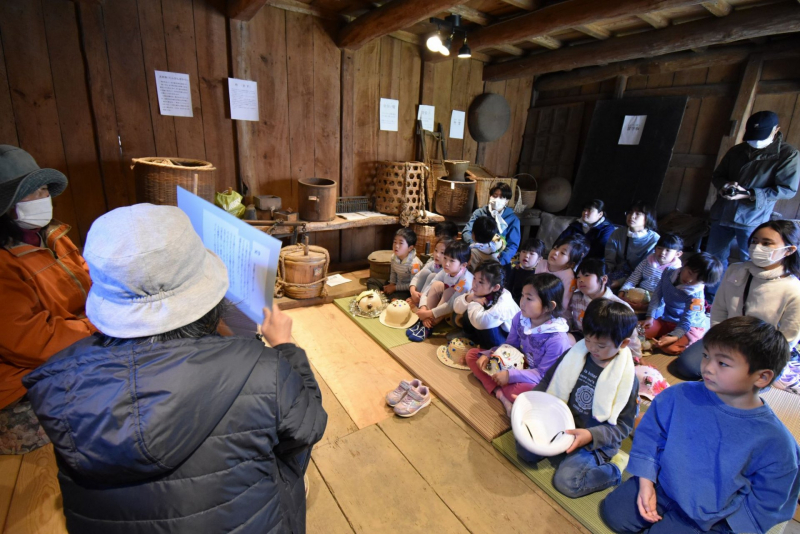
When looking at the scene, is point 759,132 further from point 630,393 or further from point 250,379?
point 250,379

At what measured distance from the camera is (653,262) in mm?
3014

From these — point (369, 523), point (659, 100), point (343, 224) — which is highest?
point (659, 100)

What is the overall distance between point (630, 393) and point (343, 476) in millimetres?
1318

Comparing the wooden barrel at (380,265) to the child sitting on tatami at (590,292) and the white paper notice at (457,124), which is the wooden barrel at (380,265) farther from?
A: the white paper notice at (457,124)

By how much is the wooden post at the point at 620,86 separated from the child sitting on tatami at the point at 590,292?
3154 mm

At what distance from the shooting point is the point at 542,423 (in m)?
1.77

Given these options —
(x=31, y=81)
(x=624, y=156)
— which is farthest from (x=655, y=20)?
(x=31, y=81)

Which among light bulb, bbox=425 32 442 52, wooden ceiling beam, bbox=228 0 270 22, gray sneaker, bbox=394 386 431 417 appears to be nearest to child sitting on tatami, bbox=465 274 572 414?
gray sneaker, bbox=394 386 431 417

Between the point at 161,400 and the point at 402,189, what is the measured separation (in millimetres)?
3593

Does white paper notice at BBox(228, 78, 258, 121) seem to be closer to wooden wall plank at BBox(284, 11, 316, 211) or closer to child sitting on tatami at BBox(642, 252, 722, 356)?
wooden wall plank at BBox(284, 11, 316, 211)

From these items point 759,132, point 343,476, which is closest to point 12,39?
point 343,476

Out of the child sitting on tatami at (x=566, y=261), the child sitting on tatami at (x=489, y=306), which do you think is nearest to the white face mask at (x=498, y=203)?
the child sitting on tatami at (x=566, y=261)

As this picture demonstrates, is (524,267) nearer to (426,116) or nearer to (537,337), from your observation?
(537,337)

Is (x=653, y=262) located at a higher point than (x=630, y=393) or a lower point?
higher
